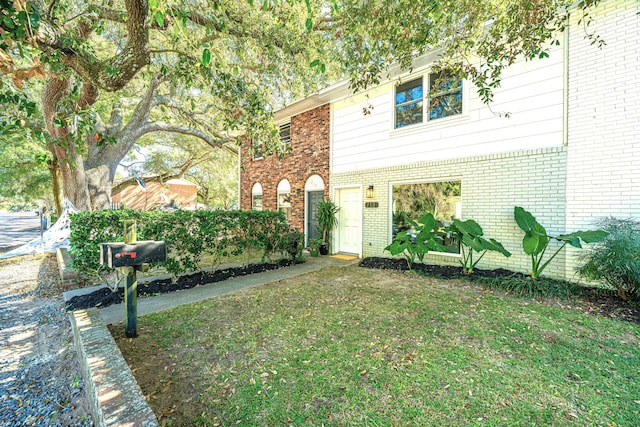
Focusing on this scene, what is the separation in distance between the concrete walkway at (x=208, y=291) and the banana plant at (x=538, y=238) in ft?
13.8

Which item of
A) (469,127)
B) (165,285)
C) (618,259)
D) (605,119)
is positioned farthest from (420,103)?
(165,285)

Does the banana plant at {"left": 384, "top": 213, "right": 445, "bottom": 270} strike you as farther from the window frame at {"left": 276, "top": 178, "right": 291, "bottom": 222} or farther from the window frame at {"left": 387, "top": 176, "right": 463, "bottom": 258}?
the window frame at {"left": 276, "top": 178, "right": 291, "bottom": 222}

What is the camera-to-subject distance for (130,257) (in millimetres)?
3033

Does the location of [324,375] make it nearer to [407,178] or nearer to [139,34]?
[139,34]

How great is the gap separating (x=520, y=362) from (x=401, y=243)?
12.7ft

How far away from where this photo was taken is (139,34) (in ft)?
13.4

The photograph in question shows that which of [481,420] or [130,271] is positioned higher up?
[130,271]

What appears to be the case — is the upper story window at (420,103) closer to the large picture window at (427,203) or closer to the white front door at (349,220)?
the large picture window at (427,203)

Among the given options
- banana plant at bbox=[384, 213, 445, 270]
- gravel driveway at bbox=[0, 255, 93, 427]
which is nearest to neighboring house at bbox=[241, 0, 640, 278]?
banana plant at bbox=[384, 213, 445, 270]

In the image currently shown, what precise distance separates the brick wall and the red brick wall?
3169mm

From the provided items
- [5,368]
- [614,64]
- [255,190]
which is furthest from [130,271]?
[255,190]

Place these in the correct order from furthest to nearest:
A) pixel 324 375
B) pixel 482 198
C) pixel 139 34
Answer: pixel 482 198
pixel 139 34
pixel 324 375

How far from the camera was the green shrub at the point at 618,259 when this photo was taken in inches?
165

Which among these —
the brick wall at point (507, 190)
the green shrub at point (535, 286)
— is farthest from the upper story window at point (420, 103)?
the green shrub at point (535, 286)
